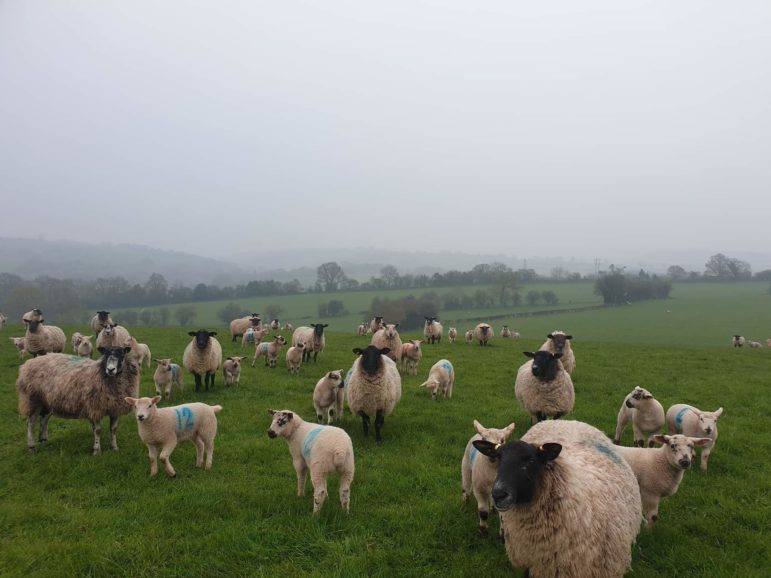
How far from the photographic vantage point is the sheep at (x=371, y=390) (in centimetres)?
895

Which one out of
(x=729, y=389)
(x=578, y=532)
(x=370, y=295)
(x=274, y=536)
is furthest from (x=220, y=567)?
(x=370, y=295)

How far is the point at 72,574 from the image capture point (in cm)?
446

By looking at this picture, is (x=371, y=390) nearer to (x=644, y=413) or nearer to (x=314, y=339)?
(x=644, y=413)

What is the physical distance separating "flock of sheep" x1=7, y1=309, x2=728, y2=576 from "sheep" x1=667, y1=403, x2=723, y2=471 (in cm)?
2

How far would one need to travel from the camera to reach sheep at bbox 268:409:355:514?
562cm

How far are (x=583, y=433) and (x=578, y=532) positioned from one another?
5.53 feet

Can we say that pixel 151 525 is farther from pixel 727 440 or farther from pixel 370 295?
pixel 370 295

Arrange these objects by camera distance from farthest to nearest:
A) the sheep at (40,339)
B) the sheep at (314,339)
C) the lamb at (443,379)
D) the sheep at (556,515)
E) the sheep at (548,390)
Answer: the sheep at (314,339) < the sheep at (40,339) < the lamb at (443,379) < the sheep at (548,390) < the sheep at (556,515)

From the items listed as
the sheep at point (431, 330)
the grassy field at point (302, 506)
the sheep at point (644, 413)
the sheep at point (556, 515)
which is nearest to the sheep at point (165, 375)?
the grassy field at point (302, 506)

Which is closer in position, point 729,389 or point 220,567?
point 220,567

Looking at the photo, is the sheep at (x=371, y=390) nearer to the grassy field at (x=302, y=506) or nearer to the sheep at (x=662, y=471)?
the grassy field at (x=302, y=506)

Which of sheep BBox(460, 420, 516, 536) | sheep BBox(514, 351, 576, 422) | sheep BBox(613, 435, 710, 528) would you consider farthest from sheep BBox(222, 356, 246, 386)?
sheep BBox(613, 435, 710, 528)

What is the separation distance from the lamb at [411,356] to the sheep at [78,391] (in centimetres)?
926

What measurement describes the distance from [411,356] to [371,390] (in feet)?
21.6
